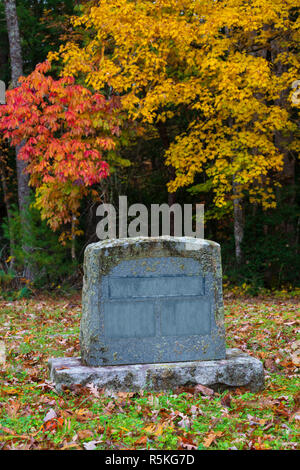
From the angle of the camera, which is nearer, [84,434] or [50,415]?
[84,434]

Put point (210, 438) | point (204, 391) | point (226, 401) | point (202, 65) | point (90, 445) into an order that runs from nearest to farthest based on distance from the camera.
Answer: point (90, 445) < point (210, 438) < point (226, 401) < point (204, 391) < point (202, 65)

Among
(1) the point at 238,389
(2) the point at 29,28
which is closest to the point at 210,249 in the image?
(1) the point at 238,389

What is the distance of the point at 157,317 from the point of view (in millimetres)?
5832

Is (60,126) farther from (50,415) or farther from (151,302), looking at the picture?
(50,415)

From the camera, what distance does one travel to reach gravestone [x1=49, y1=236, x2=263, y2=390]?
5668mm

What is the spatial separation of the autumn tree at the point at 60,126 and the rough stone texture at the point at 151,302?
6.84 meters

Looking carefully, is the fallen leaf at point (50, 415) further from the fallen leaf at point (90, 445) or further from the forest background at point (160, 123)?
the forest background at point (160, 123)

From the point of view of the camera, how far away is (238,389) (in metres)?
5.70

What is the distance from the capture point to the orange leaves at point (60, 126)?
1261cm

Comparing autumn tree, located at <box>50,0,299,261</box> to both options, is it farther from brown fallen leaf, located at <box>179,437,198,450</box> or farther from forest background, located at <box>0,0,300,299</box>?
brown fallen leaf, located at <box>179,437,198,450</box>

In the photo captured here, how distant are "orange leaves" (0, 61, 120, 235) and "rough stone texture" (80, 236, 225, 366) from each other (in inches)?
270

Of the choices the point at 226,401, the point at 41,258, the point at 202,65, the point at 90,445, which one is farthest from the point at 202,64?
the point at 90,445

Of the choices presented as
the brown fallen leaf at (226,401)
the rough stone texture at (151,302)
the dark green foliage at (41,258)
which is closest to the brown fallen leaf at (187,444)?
the brown fallen leaf at (226,401)

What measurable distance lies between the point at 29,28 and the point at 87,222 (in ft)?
24.7
